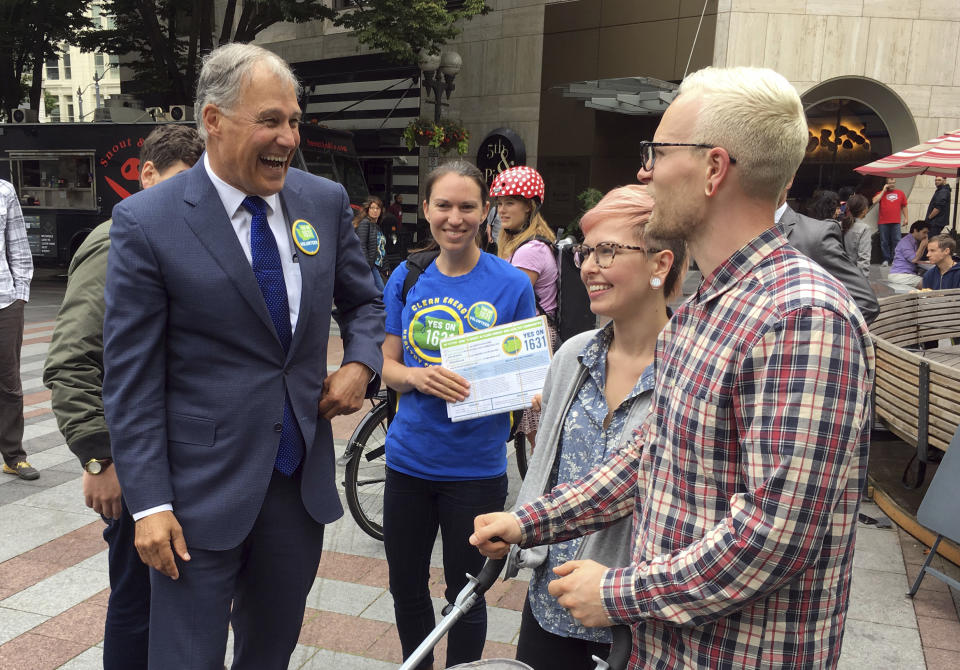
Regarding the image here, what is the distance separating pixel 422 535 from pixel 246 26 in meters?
15.9

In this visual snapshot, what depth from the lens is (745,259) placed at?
131cm

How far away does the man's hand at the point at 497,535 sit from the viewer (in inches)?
64.7

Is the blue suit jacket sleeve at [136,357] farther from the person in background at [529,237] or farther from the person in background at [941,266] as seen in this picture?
the person in background at [941,266]

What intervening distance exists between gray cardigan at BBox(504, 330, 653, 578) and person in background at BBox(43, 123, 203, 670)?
128 centimetres

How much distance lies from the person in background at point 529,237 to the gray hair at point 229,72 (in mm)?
2623

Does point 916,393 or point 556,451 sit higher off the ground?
point 556,451

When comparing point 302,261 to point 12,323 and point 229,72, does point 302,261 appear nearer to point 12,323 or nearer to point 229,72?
point 229,72

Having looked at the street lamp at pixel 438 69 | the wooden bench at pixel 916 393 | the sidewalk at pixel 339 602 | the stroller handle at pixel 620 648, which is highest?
the street lamp at pixel 438 69

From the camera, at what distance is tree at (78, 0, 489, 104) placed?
15430 mm

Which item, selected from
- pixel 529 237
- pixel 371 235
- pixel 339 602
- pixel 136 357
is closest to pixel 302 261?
pixel 136 357

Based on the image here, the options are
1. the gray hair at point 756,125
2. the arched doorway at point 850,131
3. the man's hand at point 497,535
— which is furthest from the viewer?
the arched doorway at point 850,131

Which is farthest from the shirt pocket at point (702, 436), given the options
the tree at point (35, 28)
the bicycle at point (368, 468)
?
the tree at point (35, 28)

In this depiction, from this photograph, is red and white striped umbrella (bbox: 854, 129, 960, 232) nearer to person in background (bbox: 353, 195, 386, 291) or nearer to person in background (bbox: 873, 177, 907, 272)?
person in background (bbox: 873, 177, 907, 272)

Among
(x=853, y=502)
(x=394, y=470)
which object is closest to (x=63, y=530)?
(x=394, y=470)
